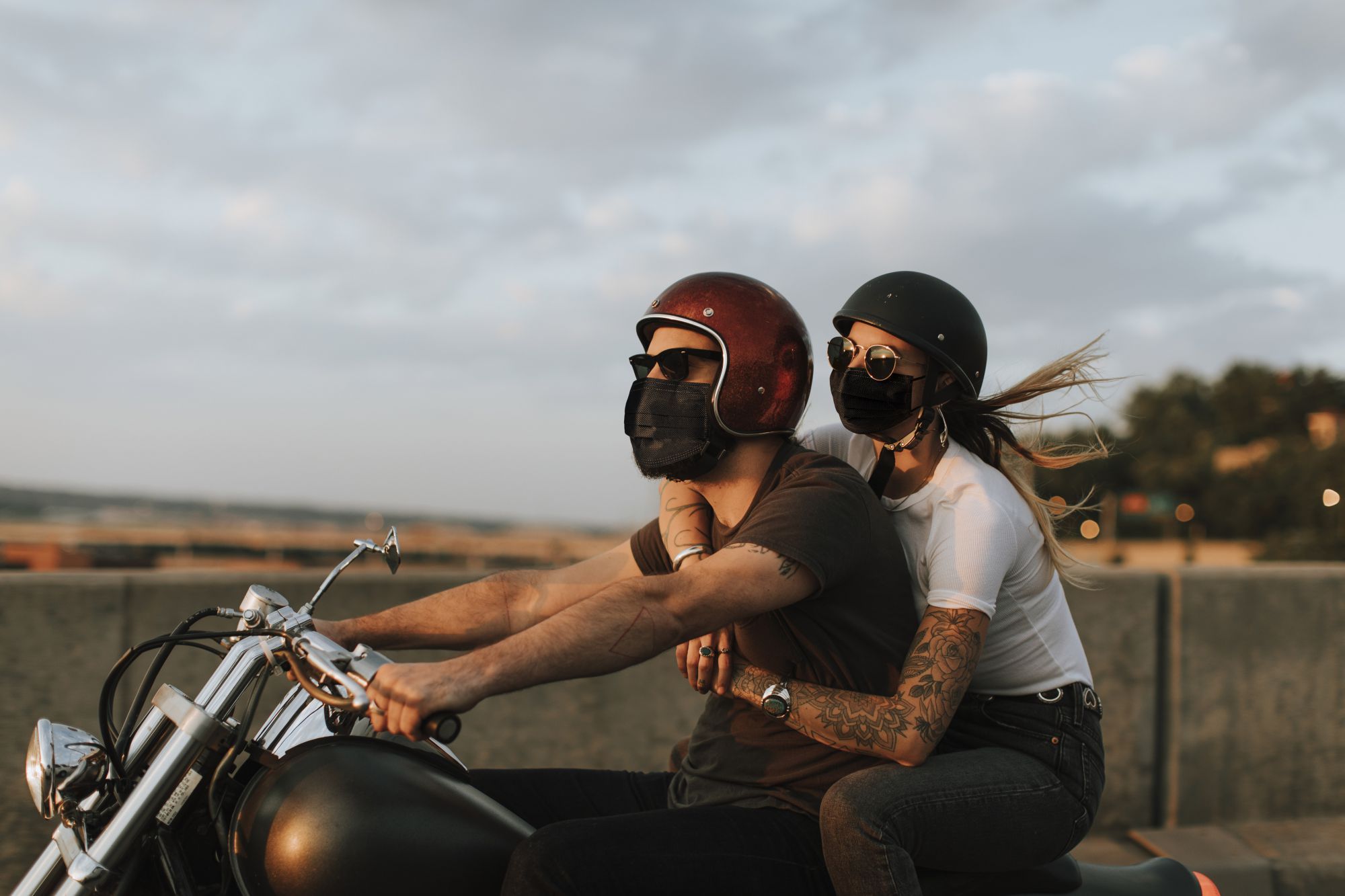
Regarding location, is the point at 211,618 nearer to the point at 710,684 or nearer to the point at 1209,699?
the point at 710,684

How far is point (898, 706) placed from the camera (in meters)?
2.56

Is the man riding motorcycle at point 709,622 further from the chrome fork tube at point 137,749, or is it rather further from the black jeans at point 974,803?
the chrome fork tube at point 137,749

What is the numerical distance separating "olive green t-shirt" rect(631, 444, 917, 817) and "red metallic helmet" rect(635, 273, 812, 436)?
223 millimetres

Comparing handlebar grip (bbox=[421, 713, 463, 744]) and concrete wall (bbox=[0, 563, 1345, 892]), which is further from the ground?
handlebar grip (bbox=[421, 713, 463, 744])

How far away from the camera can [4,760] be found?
3988 millimetres

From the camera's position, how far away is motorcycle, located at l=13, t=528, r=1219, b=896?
197cm

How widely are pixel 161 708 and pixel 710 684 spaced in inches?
47.3

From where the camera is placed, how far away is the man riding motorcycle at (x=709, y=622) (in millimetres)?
2223

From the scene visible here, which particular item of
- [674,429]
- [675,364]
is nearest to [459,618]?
[674,429]

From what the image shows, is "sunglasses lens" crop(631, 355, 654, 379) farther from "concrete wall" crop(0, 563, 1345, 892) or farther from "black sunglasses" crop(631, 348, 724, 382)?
"concrete wall" crop(0, 563, 1345, 892)

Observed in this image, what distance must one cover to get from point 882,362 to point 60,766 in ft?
7.00

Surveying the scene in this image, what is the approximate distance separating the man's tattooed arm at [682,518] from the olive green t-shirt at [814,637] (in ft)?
1.33


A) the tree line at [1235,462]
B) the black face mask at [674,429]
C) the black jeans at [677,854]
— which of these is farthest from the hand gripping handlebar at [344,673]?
the tree line at [1235,462]

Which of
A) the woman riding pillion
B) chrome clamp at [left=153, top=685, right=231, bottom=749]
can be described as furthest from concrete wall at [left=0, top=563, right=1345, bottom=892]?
chrome clamp at [left=153, top=685, right=231, bottom=749]
